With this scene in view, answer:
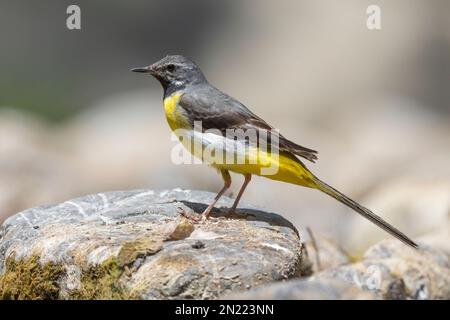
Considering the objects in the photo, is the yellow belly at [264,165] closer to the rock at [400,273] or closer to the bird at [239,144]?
the bird at [239,144]

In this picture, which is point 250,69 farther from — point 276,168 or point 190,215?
point 190,215

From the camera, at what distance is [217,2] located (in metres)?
27.4

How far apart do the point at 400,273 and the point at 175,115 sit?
2656 mm

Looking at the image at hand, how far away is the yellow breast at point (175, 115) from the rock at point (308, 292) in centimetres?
303

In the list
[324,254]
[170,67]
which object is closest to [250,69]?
[324,254]

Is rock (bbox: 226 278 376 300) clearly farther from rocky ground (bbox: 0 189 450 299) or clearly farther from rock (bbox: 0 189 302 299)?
rock (bbox: 0 189 302 299)

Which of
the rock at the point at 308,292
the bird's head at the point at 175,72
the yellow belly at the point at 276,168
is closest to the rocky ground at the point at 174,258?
the rock at the point at 308,292

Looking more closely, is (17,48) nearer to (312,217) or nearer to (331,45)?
(331,45)

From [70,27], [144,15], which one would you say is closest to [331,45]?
[144,15]

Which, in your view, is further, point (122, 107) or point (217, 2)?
point (217, 2)

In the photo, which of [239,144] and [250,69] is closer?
[239,144]

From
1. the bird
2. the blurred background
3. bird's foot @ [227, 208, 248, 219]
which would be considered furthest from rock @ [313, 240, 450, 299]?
the blurred background

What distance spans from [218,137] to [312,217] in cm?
692

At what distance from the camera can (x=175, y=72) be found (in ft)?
31.9
